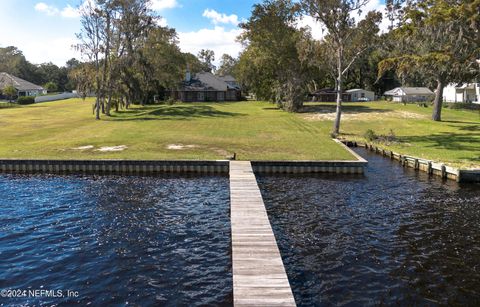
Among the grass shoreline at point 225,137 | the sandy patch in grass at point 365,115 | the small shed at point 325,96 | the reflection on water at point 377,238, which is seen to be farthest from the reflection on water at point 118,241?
the small shed at point 325,96

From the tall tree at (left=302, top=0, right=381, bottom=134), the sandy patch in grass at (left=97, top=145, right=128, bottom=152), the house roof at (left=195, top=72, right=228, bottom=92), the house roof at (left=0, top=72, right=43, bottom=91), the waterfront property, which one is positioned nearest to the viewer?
the sandy patch in grass at (left=97, top=145, right=128, bottom=152)

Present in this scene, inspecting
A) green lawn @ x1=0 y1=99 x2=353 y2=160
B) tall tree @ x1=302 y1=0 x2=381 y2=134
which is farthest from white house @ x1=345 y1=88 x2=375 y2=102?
tall tree @ x1=302 y1=0 x2=381 y2=134

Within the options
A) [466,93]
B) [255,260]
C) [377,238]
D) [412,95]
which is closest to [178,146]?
[377,238]

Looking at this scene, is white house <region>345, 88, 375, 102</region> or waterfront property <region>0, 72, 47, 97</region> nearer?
waterfront property <region>0, 72, 47, 97</region>

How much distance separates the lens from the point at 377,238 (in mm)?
17344

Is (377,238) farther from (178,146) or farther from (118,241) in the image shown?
(178,146)

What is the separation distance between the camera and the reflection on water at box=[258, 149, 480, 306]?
1309cm

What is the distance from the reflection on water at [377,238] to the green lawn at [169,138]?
637cm

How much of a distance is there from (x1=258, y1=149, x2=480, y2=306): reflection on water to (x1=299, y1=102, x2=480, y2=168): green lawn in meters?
7.40

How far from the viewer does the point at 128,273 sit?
13938mm

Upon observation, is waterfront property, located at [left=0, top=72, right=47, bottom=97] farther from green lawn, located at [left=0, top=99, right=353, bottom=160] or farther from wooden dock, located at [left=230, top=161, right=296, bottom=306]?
wooden dock, located at [left=230, top=161, right=296, bottom=306]

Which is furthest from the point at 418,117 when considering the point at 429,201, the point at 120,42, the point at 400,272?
the point at 400,272

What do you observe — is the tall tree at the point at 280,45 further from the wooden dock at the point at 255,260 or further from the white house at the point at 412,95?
the wooden dock at the point at 255,260

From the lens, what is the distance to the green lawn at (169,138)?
31.3 m
